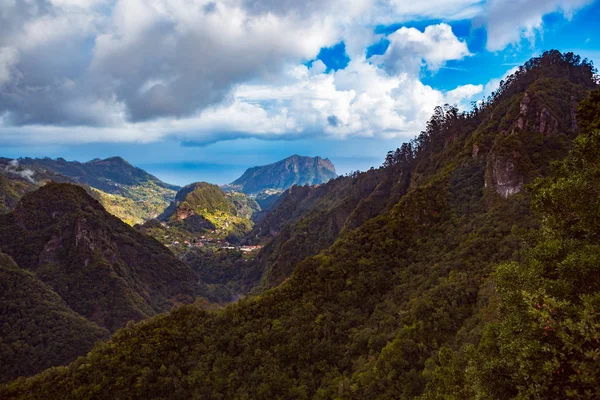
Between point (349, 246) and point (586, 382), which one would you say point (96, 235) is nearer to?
point (349, 246)

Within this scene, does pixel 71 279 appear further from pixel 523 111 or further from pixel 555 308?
pixel 523 111

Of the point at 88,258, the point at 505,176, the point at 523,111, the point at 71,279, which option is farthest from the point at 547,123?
the point at 71,279

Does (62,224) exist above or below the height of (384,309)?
above

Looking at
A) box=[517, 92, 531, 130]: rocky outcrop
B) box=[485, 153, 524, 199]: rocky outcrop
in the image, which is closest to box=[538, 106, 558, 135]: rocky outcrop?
box=[517, 92, 531, 130]: rocky outcrop

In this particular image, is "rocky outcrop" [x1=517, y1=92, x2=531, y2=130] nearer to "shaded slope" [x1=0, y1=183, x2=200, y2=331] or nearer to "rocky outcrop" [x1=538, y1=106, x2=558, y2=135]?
"rocky outcrop" [x1=538, y1=106, x2=558, y2=135]

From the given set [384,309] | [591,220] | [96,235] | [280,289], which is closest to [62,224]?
[96,235]

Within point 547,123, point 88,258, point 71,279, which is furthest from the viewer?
point 88,258

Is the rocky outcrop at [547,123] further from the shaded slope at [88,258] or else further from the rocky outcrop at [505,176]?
the shaded slope at [88,258]
